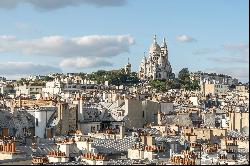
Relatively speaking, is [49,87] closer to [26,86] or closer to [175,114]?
[26,86]

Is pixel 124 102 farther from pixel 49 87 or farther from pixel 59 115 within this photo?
pixel 49 87

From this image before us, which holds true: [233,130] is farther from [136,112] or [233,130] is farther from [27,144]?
[27,144]

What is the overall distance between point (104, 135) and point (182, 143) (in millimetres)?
5461

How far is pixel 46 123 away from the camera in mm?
50500

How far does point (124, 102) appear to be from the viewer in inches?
2391

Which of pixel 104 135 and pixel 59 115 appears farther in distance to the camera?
pixel 59 115

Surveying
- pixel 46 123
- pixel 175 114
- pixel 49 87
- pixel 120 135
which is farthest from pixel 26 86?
pixel 120 135

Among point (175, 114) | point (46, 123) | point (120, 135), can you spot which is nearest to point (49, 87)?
point (175, 114)

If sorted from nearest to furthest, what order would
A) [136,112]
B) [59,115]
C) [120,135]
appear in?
[120,135]
[59,115]
[136,112]

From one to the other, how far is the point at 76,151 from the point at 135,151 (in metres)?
3.15

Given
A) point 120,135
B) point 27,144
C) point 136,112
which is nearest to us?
point 27,144

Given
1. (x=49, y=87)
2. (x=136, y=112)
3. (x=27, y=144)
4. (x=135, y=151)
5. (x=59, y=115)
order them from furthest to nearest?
1. (x=49, y=87)
2. (x=136, y=112)
3. (x=59, y=115)
4. (x=27, y=144)
5. (x=135, y=151)

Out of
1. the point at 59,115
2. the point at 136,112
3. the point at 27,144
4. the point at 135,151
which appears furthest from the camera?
the point at 136,112

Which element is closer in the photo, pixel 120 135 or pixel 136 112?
pixel 120 135
